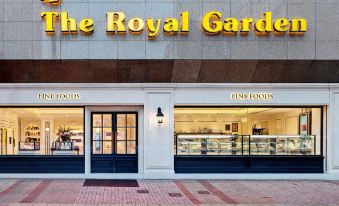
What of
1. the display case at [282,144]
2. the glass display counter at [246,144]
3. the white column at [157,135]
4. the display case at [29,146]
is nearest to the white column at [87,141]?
the display case at [29,146]

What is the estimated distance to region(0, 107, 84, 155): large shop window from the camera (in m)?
17.3

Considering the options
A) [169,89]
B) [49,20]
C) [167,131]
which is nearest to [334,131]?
[167,131]

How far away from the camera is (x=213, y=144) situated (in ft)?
58.1

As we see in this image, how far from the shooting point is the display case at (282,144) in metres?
17.8

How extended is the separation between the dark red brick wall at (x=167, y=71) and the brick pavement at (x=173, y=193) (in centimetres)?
365

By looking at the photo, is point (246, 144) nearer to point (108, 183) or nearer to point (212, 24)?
Answer: point (212, 24)

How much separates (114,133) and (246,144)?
4982 mm

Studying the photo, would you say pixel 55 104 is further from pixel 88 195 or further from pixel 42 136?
pixel 88 195

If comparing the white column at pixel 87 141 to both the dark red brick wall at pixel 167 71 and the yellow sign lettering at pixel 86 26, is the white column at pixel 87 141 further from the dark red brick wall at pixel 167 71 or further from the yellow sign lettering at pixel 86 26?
the yellow sign lettering at pixel 86 26

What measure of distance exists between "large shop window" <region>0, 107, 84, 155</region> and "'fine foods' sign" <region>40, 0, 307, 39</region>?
10.00 feet

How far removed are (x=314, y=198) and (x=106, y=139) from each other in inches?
305

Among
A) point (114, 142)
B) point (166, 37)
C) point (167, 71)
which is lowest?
point (114, 142)

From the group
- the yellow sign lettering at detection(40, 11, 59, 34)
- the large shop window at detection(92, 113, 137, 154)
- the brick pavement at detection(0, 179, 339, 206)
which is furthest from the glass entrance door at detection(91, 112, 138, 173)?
the yellow sign lettering at detection(40, 11, 59, 34)

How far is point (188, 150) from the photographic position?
17594 millimetres
